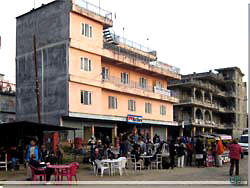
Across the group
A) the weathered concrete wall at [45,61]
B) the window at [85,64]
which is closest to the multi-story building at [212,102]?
the window at [85,64]

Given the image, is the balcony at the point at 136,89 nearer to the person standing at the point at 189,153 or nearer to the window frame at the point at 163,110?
the window frame at the point at 163,110

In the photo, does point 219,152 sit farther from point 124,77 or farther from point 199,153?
point 124,77

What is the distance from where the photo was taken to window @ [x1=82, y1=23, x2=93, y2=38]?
33.9 m

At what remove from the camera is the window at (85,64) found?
33.6 metres

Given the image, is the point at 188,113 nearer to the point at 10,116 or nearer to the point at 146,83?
the point at 146,83

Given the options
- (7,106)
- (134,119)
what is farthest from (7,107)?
(134,119)

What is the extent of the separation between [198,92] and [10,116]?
35.4m

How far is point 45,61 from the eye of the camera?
3447 centimetres

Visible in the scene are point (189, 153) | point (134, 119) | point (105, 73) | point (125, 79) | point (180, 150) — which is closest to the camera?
point (180, 150)

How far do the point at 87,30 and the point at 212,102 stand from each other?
141ft

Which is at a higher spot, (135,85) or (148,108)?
(135,85)


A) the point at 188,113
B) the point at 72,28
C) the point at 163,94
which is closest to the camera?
the point at 72,28

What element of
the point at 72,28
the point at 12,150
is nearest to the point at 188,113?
the point at 72,28

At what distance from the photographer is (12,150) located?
23.6 m
